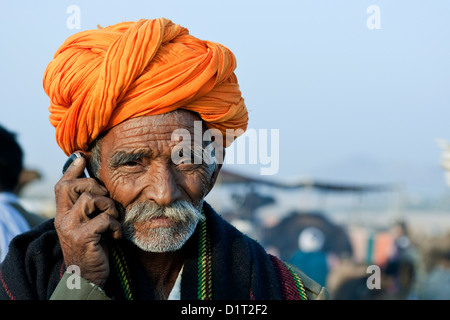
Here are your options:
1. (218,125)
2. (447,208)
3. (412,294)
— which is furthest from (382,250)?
(218,125)

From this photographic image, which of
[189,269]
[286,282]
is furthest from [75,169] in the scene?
[286,282]

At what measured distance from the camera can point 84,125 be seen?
9.20 feet

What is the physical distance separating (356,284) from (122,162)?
9.58 m

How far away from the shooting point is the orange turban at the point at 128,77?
9.05ft

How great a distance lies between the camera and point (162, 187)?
269cm

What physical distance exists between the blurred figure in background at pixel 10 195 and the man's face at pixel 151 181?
2.28 metres

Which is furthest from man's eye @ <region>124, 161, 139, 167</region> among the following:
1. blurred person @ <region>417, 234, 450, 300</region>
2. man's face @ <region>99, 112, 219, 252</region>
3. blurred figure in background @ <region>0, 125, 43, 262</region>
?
blurred person @ <region>417, 234, 450, 300</region>

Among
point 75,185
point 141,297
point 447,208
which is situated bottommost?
point 447,208

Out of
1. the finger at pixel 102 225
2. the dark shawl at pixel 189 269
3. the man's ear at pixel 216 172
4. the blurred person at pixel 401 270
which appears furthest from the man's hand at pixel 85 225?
the blurred person at pixel 401 270

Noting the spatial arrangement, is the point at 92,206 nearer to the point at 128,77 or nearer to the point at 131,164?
the point at 131,164

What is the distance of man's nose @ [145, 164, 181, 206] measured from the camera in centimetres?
268

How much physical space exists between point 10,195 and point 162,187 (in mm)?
3163

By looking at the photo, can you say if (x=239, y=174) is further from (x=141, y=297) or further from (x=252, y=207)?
(x=141, y=297)

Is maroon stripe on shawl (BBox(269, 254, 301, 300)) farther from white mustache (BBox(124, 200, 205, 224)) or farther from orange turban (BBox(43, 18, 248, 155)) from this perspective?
orange turban (BBox(43, 18, 248, 155))
